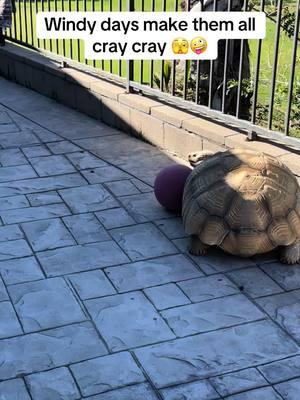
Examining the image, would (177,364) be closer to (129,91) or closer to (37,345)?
(37,345)

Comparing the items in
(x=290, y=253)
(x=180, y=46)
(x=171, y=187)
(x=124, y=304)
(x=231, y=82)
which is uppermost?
(x=180, y=46)

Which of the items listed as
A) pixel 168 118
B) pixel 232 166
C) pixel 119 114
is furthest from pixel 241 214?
pixel 119 114

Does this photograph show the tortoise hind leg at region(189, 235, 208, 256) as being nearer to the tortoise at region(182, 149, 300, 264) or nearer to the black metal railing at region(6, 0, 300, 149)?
the tortoise at region(182, 149, 300, 264)

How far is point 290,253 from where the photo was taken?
14.2ft

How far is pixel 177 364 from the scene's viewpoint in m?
3.31

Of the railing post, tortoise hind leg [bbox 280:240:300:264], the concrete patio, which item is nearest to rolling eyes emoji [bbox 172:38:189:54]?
the railing post

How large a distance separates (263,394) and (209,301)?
2.87ft

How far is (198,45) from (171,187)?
209 cm

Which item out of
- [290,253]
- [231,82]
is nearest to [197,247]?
[290,253]

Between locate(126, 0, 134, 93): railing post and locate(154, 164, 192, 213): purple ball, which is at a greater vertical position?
locate(126, 0, 134, 93): railing post

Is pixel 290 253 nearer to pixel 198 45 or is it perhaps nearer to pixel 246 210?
pixel 246 210

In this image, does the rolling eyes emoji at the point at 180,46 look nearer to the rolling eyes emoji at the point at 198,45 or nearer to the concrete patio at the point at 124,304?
the rolling eyes emoji at the point at 198,45

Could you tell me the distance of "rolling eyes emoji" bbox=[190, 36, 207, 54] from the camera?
6.41 meters

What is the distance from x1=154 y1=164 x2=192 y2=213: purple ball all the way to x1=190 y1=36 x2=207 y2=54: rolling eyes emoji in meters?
1.86
